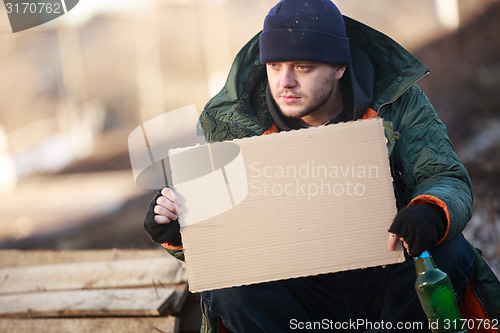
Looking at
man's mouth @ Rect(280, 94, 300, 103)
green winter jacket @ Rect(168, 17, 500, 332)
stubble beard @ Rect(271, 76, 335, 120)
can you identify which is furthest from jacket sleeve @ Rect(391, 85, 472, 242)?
man's mouth @ Rect(280, 94, 300, 103)

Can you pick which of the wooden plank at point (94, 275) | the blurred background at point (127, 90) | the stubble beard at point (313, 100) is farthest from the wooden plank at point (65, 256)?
the stubble beard at point (313, 100)

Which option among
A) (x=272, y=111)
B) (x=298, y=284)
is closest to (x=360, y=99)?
(x=272, y=111)

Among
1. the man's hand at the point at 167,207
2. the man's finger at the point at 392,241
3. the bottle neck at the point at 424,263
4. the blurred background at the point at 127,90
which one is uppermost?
the man's hand at the point at 167,207

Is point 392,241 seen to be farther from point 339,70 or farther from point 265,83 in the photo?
point 265,83

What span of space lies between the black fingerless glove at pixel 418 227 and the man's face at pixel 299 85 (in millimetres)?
730

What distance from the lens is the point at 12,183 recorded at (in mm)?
12570

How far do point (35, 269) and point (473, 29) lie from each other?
6.47m

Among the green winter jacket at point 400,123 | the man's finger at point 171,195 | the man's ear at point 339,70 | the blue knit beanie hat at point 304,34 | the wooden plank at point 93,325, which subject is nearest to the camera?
the man's finger at point 171,195

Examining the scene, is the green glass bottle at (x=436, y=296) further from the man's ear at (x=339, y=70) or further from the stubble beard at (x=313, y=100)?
the man's ear at (x=339, y=70)

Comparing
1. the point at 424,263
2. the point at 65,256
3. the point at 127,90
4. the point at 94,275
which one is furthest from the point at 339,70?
the point at 127,90

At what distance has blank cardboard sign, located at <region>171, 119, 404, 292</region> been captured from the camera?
71.4 inches

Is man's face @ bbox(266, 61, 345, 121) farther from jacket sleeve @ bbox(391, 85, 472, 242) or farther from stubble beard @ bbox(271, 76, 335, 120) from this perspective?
jacket sleeve @ bbox(391, 85, 472, 242)

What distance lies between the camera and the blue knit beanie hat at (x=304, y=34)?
2248 millimetres

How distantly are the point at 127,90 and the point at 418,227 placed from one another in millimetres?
20432
